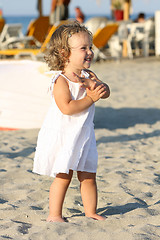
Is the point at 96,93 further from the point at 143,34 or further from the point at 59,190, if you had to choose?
the point at 143,34

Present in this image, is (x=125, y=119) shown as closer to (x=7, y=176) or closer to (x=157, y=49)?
(x=7, y=176)

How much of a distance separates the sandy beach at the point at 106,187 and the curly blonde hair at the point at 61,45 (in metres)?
0.94

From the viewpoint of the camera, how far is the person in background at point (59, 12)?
1320cm

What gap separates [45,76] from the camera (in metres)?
5.24

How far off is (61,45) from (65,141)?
0.55 meters

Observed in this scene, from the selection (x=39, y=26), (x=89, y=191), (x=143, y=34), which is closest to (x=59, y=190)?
(x=89, y=191)

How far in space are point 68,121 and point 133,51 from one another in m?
12.9

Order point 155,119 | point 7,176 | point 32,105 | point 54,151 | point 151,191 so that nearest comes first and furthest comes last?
point 54,151 → point 151,191 → point 7,176 → point 32,105 → point 155,119

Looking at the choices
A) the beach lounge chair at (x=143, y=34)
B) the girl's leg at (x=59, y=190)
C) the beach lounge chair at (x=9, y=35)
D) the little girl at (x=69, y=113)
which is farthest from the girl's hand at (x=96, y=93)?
the beach lounge chair at (x=9, y=35)

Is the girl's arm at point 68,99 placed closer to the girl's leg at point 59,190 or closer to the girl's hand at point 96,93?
the girl's hand at point 96,93

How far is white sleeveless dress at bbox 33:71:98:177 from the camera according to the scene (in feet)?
7.89

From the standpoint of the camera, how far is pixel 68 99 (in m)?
2.39

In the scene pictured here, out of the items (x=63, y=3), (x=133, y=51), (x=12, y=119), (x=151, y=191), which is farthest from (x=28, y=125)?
(x=133, y=51)

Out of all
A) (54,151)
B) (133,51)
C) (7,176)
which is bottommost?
(133,51)
